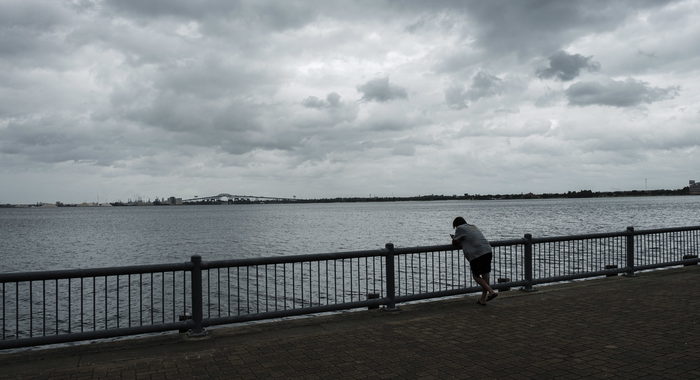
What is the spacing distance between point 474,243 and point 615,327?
2.84 metres

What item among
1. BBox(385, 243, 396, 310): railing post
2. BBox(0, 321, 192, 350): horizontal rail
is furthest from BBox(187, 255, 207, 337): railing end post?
BBox(385, 243, 396, 310): railing post

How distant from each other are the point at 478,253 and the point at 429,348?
10.8ft

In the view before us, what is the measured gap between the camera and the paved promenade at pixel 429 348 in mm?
5980

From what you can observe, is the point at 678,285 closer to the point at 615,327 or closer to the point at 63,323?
the point at 615,327

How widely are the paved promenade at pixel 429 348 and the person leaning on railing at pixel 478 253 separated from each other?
38 centimetres

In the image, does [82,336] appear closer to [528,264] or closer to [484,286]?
[484,286]

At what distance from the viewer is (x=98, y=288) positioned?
24.3 m

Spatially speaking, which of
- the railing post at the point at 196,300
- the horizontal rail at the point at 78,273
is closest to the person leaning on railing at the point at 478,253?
the railing post at the point at 196,300

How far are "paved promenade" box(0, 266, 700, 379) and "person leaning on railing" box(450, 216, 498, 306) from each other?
383 millimetres

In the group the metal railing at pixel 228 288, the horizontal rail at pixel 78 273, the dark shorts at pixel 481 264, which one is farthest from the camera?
the dark shorts at pixel 481 264

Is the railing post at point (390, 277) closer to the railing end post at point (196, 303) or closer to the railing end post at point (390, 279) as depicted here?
the railing end post at point (390, 279)

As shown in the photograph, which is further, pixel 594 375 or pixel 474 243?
pixel 474 243

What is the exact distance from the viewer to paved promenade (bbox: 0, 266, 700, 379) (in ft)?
19.6

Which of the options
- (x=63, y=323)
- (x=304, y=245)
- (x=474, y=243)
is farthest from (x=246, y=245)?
(x=474, y=243)
